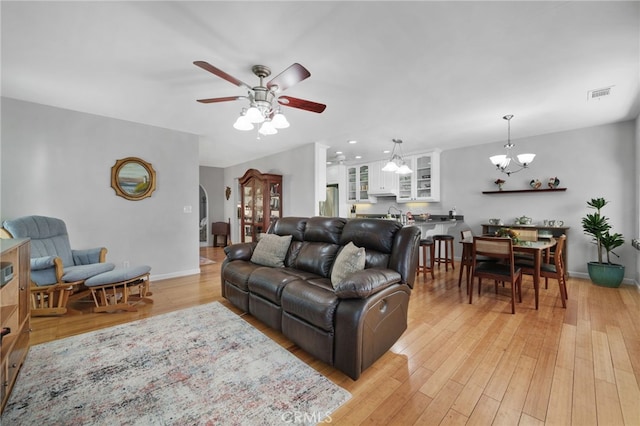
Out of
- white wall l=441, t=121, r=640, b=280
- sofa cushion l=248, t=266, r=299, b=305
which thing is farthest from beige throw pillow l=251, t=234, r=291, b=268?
white wall l=441, t=121, r=640, b=280

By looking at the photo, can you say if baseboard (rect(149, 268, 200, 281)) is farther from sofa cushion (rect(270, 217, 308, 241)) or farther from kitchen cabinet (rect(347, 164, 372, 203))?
kitchen cabinet (rect(347, 164, 372, 203))

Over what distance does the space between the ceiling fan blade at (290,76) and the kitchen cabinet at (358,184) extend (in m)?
4.89

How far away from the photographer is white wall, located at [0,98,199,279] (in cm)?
311

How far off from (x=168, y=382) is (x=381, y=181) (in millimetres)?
5623

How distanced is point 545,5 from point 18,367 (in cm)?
Result: 419

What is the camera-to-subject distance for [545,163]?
4504 mm

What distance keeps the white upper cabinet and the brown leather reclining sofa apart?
3.65 m

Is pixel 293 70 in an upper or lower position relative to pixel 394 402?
upper

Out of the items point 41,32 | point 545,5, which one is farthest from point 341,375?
point 41,32

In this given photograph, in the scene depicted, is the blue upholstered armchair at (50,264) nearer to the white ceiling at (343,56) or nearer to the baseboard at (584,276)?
the white ceiling at (343,56)

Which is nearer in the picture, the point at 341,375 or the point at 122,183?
the point at 341,375

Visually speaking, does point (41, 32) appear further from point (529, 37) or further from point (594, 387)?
point (594, 387)

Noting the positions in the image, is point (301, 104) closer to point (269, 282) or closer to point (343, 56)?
point (343, 56)

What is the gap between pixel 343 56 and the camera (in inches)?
85.0
